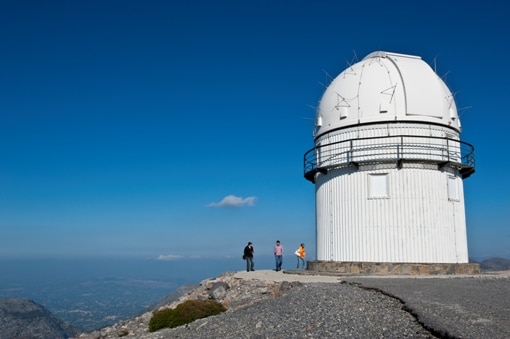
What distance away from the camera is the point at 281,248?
22.2 meters

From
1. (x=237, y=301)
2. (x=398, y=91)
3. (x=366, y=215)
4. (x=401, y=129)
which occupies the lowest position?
(x=237, y=301)

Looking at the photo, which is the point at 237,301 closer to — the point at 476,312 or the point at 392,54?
the point at 476,312

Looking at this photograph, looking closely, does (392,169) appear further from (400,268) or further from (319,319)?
(319,319)

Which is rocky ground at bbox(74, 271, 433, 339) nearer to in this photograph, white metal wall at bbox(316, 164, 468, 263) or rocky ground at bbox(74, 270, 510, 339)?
rocky ground at bbox(74, 270, 510, 339)

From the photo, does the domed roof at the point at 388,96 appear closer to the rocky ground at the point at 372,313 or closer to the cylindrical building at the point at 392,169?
the cylindrical building at the point at 392,169

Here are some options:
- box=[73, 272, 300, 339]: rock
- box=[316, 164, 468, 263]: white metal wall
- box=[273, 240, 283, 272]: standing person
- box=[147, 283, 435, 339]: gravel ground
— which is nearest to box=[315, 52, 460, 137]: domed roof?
box=[316, 164, 468, 263]: white metal wall

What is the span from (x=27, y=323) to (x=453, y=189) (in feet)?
454

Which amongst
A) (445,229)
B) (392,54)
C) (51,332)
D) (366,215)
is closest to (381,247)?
(366,215)

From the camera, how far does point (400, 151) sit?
19672mm

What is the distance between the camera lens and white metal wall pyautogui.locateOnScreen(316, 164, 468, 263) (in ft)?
63.1

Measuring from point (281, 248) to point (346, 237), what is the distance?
3.45 meters

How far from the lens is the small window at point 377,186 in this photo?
777 inches

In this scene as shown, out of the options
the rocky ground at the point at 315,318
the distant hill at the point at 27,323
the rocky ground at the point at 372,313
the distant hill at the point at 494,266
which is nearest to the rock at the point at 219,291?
the rocky ground at the point at 372,313

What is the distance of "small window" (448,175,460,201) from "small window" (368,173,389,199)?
2892 millimetres
